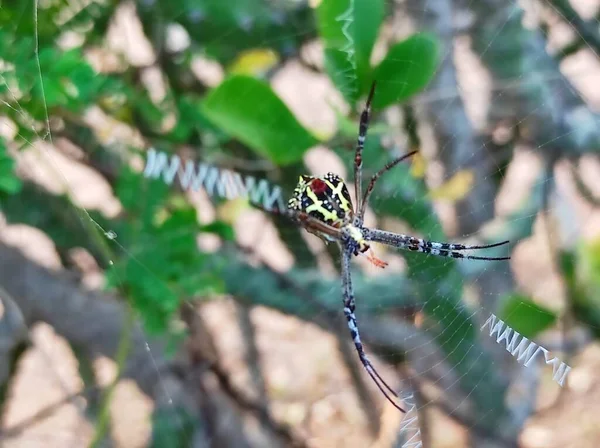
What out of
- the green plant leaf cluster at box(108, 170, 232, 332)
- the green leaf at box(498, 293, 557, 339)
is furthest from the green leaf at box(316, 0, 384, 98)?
the green leaf at box(498, 293, 557, 339)

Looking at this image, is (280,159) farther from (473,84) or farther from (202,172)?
Result: (473,84)

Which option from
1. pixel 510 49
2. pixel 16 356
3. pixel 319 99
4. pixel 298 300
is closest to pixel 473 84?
pixel 510 49

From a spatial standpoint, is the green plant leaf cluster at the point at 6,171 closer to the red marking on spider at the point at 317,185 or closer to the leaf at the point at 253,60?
the red marking on spider at the point at 317,185

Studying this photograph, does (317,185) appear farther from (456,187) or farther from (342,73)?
(456,187)

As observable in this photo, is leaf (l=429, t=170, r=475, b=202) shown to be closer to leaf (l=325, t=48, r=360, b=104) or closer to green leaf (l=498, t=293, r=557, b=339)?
green leaf (l=498, t=293, r=557, b=339)

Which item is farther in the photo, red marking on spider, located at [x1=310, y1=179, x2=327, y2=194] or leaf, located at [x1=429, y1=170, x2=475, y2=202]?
leaf, located at [x1=429, y1=170, x2=475, y2=202]

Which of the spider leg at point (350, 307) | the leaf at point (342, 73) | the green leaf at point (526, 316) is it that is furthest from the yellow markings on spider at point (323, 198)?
the green leaf at point (526, 316)
